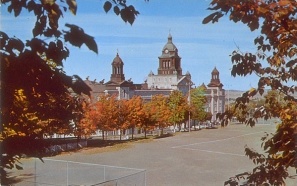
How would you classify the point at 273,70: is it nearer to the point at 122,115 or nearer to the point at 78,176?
the point at 78,176

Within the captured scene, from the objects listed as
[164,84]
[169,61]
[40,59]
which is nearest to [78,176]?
[40,59]

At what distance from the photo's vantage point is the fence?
1577cm

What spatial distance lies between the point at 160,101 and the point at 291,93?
129 ft

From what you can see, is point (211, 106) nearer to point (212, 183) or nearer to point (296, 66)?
point (212, 183)

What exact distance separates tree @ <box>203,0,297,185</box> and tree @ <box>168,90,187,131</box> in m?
39.6

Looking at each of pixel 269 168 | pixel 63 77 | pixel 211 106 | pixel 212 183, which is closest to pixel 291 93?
pixel 269 168

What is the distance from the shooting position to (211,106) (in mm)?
63406

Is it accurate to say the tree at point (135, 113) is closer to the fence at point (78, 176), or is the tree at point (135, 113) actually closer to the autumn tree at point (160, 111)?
the autumn tree at point (160, 111)

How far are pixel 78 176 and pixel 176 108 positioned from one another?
2822 cm

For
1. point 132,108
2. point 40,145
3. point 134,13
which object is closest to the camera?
point 134,13

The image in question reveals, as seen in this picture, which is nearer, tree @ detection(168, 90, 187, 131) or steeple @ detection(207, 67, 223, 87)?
tree @ detection(168, 90, 187, 131)

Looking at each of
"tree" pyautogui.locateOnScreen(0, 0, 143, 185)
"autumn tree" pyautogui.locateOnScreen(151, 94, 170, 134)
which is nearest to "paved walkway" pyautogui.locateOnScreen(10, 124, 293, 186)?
"autumn tree" pyautogui.locateOnScreen(151, 94, 170, 134)

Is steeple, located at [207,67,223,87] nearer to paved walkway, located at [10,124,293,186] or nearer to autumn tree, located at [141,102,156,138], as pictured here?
autumn tree, located at [141,102,156,138]

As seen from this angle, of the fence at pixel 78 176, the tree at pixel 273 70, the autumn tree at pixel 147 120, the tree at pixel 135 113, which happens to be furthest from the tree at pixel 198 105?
the tree at pixel 273 70
